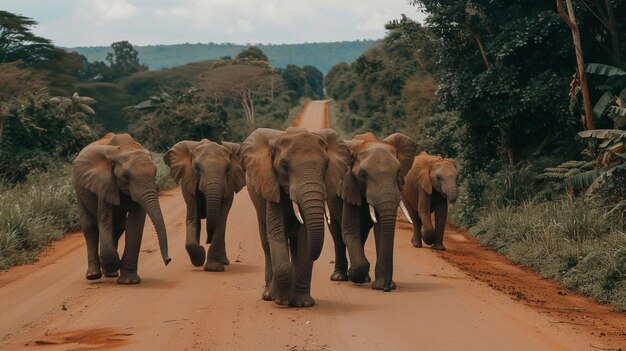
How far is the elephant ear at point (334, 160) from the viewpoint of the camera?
1016cm

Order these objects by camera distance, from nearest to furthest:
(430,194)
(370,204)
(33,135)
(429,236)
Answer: (370,204) → (429,236) → (430,194) → (33,135)

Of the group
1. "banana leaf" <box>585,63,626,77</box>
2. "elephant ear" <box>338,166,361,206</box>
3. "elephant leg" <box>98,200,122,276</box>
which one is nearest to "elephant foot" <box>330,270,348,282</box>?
"elephant ear" <box>338,166,361,206</box>

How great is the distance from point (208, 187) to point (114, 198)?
1.74 metres

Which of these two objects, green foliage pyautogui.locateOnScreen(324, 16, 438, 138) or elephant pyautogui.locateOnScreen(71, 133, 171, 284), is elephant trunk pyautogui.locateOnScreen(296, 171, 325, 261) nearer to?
elephant pyautogui.locateOnScreen(71, 133, 171, 284)

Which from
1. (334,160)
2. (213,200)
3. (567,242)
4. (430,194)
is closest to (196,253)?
(213,200)

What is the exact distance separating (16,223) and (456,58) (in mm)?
10225

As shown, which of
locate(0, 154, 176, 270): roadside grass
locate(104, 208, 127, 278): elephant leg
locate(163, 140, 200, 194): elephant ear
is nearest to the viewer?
locate(104, 208, 127, 278): elephant leg

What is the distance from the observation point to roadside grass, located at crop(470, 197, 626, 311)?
12.0 meters

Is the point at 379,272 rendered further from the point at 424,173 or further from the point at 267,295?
the point at 424,173

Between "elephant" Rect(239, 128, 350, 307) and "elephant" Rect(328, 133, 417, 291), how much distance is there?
112cm

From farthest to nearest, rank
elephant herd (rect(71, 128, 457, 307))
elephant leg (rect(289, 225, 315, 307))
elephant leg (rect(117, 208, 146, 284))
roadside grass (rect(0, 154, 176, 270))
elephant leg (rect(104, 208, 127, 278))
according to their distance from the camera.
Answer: roadside grass (rect(0, 154, 176, 270)) < elephant leg (rect(104, 208, 127, 278)) < elephant leg (rect(117, 208, 146, 284)) < elephant leg (rect(289, 225, 315, 307)) < elephant herd (rect(71, 128, 457, 307))

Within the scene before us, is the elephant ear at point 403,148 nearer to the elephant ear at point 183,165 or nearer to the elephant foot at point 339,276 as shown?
the elephant foot at point 339,276

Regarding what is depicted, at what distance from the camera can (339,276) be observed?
1255 centimetres

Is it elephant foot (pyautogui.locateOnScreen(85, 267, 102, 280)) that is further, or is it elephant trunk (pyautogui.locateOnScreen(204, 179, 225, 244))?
elephant trunk (pyautogui.locateOnScreen(204, 179, 225, 244))
